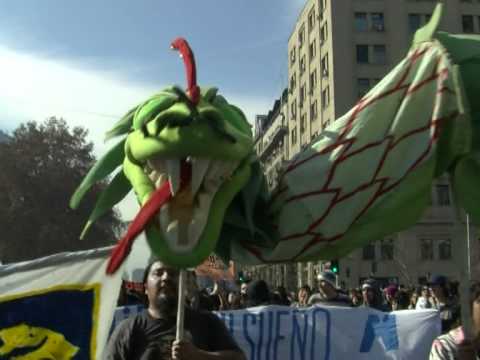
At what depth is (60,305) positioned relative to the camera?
347 centimetres

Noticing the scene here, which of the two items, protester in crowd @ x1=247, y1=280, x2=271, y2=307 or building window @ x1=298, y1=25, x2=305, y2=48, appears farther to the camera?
building window @ x1=298, y1=25, x2=305, y2=48

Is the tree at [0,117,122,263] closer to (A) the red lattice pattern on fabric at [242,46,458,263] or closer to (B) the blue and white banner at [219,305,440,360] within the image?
(B) the blue and white banner at [219,305,440,360]

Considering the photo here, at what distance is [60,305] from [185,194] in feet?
4.68

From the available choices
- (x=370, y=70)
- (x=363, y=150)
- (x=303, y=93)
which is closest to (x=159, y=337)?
(x=363, y=150)

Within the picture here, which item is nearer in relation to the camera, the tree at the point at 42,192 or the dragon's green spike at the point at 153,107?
the dragon's green spike at the point at 153,107

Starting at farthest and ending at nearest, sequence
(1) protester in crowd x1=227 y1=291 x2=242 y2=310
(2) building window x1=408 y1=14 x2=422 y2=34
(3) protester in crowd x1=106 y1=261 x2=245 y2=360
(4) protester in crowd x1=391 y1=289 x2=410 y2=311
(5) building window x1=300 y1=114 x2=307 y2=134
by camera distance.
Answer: (5) building window x1=300 y1=114 x2=307 y2=134, (2) building window x1=408 y1=14 x2=422 y2=34, (4) protester in crowd x1=391 y1=289 x2=410 y2=311, (1) protester in crowd x1=227 y1=291 x2=242 y2=310, (3) protester in crowd x1=106 y1=261 x2=245 y2=360

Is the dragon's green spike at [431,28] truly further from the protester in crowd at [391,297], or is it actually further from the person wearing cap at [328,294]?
the protester in crowd at [391,297]

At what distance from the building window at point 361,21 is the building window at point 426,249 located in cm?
1353

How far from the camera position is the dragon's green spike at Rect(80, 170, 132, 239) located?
271cm

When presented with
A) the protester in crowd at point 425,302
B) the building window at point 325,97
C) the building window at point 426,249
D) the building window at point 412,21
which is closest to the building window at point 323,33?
the building window at point 325,97

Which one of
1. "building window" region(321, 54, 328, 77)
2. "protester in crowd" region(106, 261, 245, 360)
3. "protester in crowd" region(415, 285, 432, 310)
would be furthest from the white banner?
"building window" region(321, 54, 328, 77)

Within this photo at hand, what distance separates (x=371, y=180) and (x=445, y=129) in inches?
15.0

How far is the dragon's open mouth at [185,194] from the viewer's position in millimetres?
2373

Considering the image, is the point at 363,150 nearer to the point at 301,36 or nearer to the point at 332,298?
the point at 332,298
